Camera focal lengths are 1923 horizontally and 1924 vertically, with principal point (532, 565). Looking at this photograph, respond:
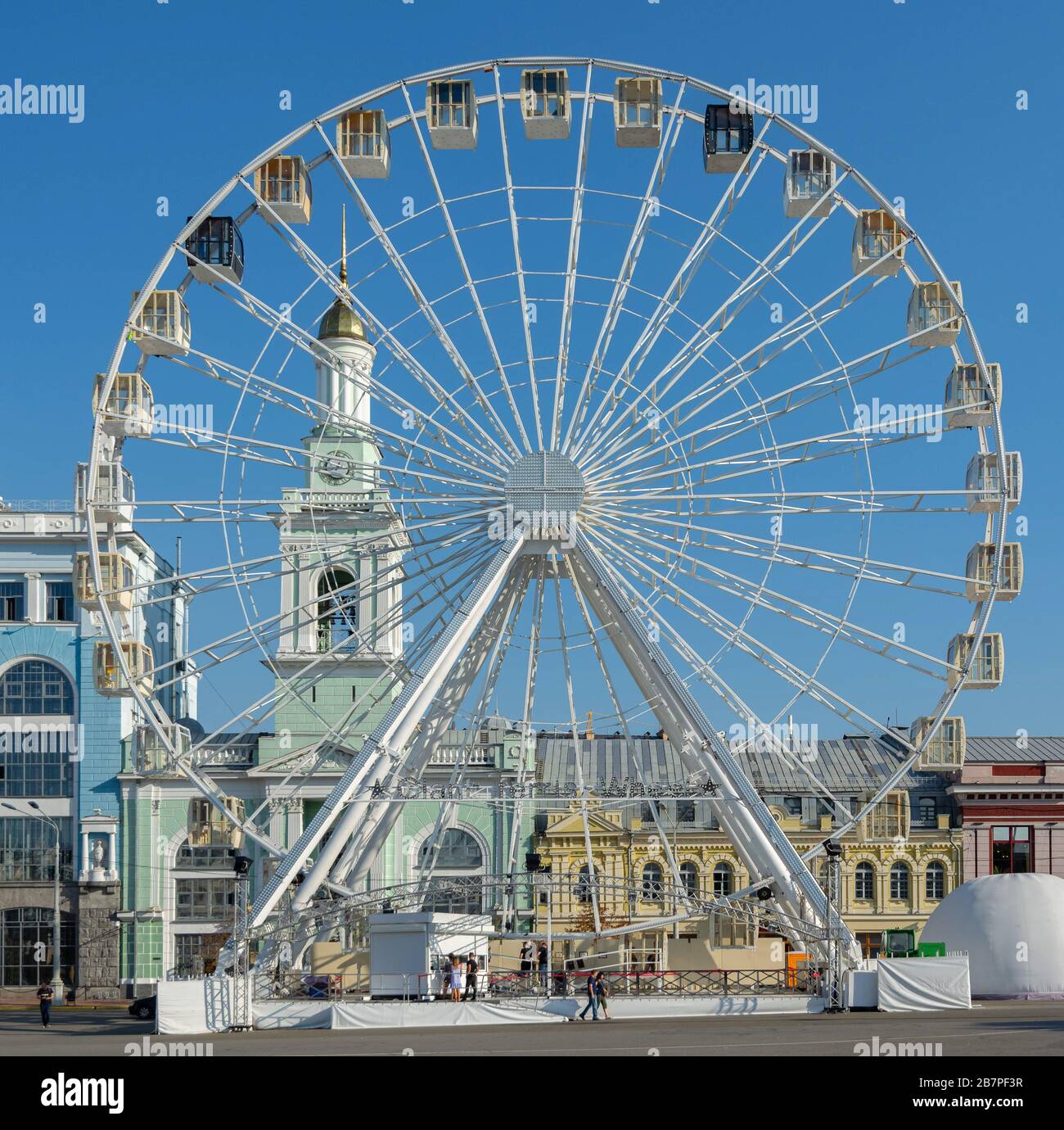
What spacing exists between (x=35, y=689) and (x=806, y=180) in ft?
139

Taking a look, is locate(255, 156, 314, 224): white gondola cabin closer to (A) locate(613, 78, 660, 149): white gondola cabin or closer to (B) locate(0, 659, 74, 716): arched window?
(A) locate(613, 78, 660, 149): white gondola cabin

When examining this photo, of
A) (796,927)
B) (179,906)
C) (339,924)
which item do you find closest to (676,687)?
(796,927)

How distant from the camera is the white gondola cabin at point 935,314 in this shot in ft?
156

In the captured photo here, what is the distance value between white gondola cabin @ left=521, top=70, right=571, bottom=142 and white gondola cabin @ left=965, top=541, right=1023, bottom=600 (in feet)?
48.8

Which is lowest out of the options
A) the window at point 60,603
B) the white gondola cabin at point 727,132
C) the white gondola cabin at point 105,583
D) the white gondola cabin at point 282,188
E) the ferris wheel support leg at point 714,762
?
the ferris wheel support leg at point 714,762

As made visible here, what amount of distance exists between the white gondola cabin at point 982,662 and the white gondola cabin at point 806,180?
11.5 meters

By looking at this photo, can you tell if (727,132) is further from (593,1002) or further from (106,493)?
(593,1002)

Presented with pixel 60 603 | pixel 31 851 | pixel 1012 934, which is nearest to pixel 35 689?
pixel 60 603

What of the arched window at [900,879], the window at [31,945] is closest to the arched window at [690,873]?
the arched window at [900,879]

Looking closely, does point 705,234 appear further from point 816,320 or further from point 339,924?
point 339,924

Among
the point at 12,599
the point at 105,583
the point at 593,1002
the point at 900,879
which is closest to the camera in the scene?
the point at 593,1002

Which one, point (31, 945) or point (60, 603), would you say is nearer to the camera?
point (31, 945)

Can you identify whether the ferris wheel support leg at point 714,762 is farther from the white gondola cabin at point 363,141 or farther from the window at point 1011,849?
the window at point 1011,849

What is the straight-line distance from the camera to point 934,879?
79.6 meters
